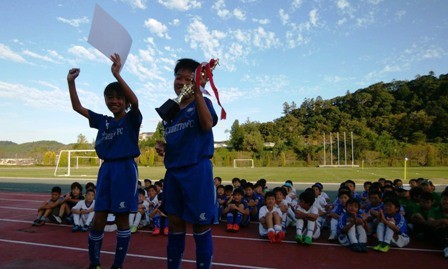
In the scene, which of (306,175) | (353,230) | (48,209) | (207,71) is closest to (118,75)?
(207,71)

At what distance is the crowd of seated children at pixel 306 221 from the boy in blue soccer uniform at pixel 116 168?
2.96 m

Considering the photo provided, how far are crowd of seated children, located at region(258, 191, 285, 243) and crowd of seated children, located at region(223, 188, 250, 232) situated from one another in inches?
26.1

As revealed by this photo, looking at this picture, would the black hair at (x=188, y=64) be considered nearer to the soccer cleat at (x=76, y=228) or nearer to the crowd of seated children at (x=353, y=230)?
the crowd of seated children at (x=353, y=230)

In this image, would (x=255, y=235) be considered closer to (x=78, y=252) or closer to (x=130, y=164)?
(x=78, y=252)

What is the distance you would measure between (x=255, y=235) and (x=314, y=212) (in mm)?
1163

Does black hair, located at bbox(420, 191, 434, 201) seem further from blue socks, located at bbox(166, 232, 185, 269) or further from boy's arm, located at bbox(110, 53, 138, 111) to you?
boy's arm, located at bbox(110, 53, 138, 111)

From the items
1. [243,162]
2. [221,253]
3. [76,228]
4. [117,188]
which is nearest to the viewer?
[117,188]

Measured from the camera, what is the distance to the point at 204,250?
219 cm

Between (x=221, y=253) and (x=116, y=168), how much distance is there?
7.20ft

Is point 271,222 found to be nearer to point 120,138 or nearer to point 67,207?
point 120,138

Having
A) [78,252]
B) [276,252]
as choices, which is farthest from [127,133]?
[276,252]

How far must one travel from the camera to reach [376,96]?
2879 inches

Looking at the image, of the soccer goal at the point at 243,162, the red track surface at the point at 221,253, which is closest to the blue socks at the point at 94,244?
the red track surface at the point at 221,253

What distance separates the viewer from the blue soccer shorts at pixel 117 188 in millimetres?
2881
